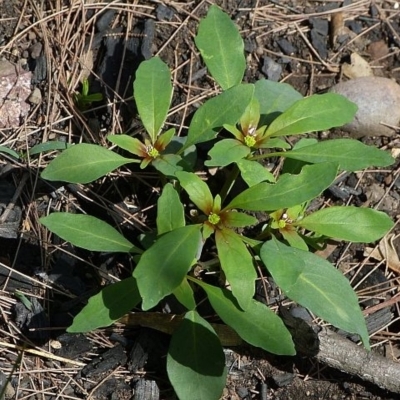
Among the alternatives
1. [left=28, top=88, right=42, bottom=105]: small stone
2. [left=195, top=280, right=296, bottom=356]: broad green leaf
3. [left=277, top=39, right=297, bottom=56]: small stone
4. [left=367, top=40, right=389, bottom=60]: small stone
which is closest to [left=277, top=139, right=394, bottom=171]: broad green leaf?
[left=195, top=280, right=296, bottom=356]: broad green leaf

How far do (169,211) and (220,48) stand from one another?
0.63 metres

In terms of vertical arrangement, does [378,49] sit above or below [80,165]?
above

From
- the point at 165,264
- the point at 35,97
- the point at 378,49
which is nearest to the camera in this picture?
the point at 165,264

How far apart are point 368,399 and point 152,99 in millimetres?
1253

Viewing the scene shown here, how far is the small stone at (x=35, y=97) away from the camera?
8.41ft

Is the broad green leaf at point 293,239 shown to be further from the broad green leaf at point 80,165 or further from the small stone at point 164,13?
the small stone at point 164,13

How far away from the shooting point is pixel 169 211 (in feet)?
6.40

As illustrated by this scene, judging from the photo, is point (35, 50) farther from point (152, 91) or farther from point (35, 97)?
point (152, 91)

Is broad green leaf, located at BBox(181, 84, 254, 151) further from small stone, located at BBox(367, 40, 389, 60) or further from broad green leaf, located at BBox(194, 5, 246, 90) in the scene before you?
small stone, located at BBox(367, 40, 389, 60)

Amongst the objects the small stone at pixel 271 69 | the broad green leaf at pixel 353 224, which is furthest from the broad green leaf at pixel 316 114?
the small stone at pixel 271 69

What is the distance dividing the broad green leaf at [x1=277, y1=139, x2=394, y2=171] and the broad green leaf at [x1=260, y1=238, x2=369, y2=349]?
0.32 m

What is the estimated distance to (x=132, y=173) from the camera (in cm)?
244

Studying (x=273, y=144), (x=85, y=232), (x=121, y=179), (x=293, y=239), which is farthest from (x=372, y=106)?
(x=85, y=232)

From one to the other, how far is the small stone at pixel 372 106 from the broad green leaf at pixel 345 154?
509mm
